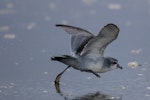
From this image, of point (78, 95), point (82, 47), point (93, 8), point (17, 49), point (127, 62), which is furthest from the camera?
point (93, 8)

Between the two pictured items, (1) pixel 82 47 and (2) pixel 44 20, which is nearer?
(1) pixel 82 47

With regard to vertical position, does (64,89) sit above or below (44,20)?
below

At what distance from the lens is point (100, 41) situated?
7.04 metres

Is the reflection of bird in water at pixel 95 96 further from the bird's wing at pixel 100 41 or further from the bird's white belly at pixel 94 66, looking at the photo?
the bird's wing at pixel 100 41

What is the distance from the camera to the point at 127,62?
27.4ft

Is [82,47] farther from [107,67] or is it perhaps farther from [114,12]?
[114,12]

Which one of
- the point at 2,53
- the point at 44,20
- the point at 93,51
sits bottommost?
the point at 93,51

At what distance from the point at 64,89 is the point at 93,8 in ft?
14.6

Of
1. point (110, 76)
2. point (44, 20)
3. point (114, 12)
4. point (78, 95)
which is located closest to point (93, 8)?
point (114, 12)

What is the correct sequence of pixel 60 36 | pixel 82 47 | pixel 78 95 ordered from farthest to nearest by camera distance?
pixel 60 36
pixel 82 47
pixel 78 95

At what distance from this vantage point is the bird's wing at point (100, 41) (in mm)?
6793

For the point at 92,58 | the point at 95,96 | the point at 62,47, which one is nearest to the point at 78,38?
the point at 92,58

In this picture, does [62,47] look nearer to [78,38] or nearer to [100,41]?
[78,38]

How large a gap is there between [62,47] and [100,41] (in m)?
2.10
